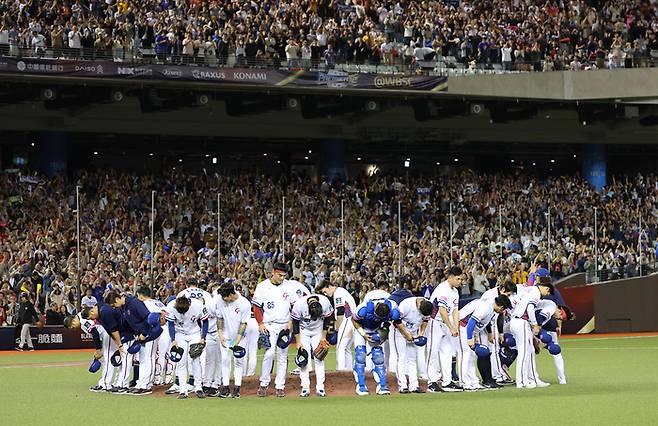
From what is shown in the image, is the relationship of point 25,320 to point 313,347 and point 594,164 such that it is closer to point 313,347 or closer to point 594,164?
point 313,347

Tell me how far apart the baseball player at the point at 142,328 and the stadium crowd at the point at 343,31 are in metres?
18.8

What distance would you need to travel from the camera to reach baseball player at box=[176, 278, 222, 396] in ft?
58.2

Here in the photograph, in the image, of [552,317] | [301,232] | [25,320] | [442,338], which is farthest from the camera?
[301,232]

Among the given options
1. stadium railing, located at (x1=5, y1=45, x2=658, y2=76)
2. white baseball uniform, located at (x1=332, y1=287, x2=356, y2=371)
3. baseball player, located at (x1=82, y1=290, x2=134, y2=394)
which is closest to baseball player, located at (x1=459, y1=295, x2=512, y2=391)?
white baseball uniform, located at (x1=332, y1=287, x2=356, y2=371)

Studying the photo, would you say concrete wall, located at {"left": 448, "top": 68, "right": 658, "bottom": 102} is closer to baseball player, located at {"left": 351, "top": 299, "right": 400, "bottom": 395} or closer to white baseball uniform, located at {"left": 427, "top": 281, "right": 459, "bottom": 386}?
white baseball uniform, located at {"left": 427, "top": 281, "right": 459, "bottom": 386}

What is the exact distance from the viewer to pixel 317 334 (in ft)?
57.7

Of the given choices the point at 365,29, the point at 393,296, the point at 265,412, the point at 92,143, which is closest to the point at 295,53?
the point at 365,29

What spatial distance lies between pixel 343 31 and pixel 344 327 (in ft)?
74.4

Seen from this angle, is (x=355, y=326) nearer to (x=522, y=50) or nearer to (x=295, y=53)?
(x=295, y=53)

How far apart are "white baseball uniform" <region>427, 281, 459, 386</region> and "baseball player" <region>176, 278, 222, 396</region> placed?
11.1ft

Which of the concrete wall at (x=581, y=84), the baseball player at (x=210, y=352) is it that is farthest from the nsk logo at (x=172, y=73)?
the baseball player at (x=210, y=352)

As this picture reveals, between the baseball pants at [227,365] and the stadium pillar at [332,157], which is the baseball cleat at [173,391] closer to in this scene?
the baseball pants at [227,365]

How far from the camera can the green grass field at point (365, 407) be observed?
1459 centimetres

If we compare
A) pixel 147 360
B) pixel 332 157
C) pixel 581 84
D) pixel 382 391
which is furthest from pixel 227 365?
pixel 332 157
